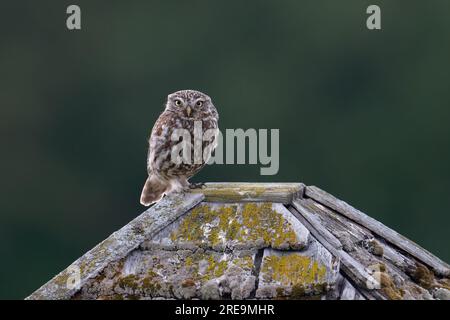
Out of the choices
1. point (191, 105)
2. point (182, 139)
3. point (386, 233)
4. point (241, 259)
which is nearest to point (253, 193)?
point (241, 259)

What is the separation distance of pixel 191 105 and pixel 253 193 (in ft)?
7.99

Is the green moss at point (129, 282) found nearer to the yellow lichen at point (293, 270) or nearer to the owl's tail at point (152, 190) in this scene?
the yellow lichen at point (293, 270)

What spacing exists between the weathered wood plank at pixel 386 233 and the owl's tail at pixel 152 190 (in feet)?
7.33

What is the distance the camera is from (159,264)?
6508 millimetres

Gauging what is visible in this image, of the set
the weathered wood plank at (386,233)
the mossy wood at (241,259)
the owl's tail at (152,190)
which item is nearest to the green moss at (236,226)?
the mossy wood at (241,259)

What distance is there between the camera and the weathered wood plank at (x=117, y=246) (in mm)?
6441

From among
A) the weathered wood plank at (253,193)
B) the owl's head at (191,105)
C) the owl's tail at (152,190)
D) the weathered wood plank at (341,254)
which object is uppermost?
the owl's head at (191,105)

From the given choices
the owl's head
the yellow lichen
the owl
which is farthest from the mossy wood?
the owl's head

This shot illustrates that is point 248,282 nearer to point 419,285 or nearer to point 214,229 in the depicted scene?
point 214,229

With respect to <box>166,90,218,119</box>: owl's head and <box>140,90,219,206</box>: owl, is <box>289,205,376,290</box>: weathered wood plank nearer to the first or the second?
<box>140,90,219,206</box>: owl

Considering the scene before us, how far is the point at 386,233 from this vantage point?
7422mm

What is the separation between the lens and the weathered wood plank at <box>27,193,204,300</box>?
6441 mm

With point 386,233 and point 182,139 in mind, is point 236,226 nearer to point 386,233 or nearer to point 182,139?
point 386,233
